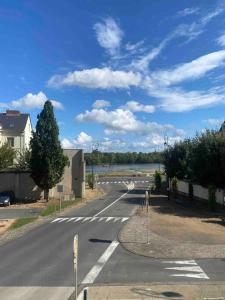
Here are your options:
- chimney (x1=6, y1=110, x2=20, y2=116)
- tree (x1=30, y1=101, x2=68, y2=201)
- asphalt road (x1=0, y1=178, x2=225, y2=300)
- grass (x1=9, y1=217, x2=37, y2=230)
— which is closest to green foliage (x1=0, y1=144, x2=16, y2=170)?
tree (x1=30, y1=101, x2=68, y2=201)

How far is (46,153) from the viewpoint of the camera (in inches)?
2186

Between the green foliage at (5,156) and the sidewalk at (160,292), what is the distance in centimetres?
4286

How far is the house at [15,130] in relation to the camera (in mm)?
70875

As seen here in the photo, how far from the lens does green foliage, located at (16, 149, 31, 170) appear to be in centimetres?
6122

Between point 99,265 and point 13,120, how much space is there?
56.2 m

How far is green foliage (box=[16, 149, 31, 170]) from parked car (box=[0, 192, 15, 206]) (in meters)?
4.88

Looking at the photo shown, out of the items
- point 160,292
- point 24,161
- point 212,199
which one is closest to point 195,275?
point 160,292

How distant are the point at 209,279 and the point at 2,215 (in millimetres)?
30481

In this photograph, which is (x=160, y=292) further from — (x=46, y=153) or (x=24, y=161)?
(x=24, y=161)

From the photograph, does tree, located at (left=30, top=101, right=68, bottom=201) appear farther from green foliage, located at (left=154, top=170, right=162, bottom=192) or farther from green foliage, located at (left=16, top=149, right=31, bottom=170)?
green foliage, located at (left=154, top=170, right=162, bottom=192)

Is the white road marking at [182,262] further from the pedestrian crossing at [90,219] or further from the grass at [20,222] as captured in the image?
the grass at [20,222]

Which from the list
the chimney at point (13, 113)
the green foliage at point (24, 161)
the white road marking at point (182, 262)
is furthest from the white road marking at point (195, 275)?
the chimney at point (13, 113)

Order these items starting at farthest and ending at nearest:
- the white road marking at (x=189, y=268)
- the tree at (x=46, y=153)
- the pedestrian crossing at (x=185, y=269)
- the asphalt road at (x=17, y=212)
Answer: the tree at (x=46, y=153), the asphalt road at (x=17, y=212), the white road marking at (x=189, y=268), the pedestrian crossing at (x=185, y=269)

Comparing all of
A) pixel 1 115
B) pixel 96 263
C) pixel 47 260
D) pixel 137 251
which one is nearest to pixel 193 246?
pixel 137 251
